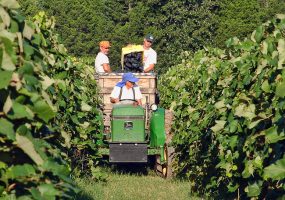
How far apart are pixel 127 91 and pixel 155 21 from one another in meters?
47.7

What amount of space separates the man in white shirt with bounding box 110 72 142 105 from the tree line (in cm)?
4044

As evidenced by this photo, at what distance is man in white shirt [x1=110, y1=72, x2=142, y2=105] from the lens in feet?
51.9

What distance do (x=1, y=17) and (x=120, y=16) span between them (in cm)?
5833

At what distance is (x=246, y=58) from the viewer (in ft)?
29.9

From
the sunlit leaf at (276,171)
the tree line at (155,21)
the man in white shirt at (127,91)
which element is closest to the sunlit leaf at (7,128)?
the sunlit leaf at (276,171)

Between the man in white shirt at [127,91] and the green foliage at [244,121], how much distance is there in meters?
2.74

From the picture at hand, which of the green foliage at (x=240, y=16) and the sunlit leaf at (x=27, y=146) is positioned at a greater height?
the green foliage at (x=240, y=16)

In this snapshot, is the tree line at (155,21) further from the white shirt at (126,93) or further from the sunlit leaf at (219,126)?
the sunlit leaf at (219,126)

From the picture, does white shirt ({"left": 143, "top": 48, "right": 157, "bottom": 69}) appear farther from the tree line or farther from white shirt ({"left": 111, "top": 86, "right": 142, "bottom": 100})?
the tree line

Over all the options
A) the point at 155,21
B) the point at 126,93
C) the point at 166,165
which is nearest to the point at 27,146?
the point at 166,165

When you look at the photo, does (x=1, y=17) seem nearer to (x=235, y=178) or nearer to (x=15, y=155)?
(x=15, y=155)

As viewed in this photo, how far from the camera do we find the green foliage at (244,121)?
301 inches

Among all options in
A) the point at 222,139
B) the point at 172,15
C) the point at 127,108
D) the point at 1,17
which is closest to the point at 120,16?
the point at 172,15

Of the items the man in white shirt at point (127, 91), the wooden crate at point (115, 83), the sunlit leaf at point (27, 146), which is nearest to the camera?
the sunlit leaf at point (27, 146)
